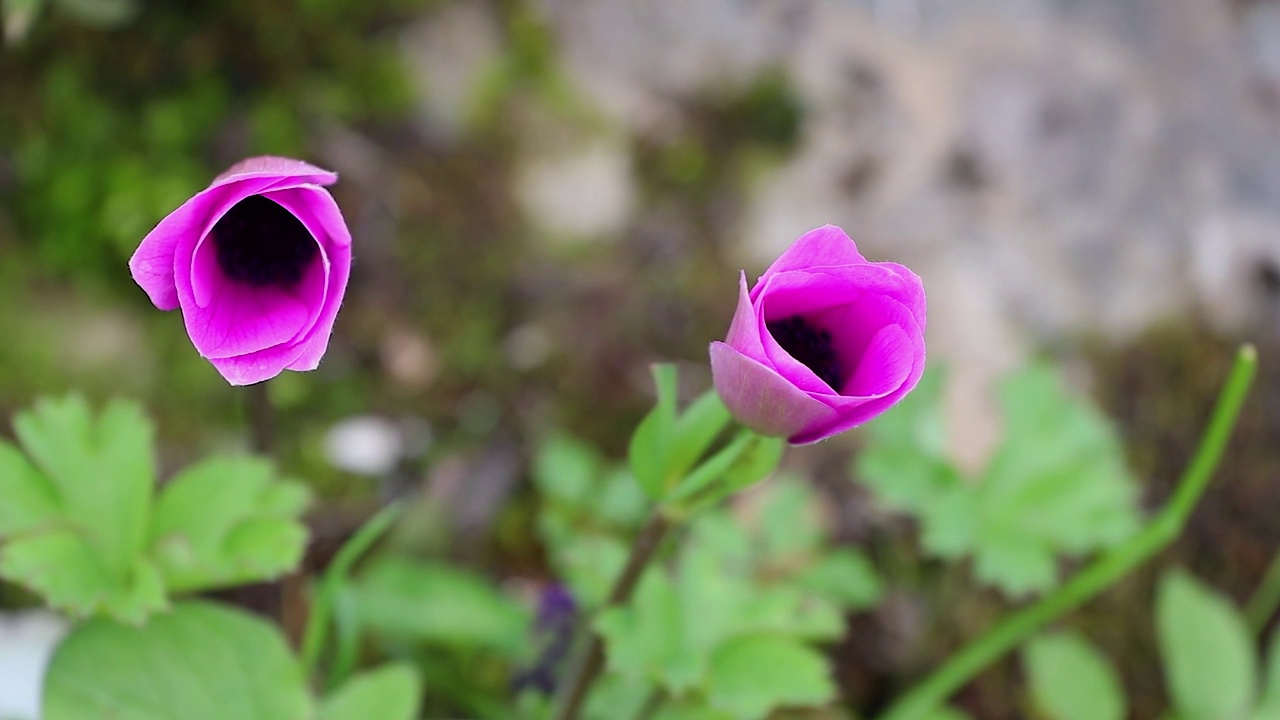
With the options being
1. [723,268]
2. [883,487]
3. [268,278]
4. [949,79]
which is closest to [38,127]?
[268,278]

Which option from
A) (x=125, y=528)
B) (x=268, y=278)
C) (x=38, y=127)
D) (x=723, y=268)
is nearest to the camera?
(x=268, y=278)

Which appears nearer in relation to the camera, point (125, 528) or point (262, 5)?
point (125, 528)

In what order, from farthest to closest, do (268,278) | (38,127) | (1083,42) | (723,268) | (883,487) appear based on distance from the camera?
(1083,42) → (723,268) → (38,127) → (883,487) → (268,278)

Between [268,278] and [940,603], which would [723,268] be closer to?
[940,603]

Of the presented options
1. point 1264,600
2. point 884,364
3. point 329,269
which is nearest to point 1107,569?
point 884,364

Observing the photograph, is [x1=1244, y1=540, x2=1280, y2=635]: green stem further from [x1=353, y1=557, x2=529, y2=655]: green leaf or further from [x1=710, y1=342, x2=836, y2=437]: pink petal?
[x1=710, y1=342, x2=836, y2=437]: pink petal

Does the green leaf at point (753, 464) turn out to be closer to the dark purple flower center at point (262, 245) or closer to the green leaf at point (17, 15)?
the dark purple flower center at point (262, 245)

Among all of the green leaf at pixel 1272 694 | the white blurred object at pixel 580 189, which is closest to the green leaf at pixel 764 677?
the green leaf at pixel 1272 694
